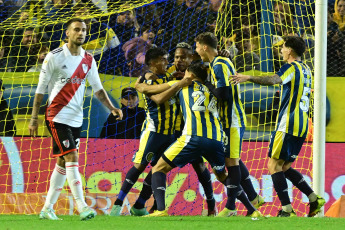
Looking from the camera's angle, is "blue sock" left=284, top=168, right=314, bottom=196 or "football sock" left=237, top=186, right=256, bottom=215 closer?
"football sock" left=237, top=186, right=256, bottom=215

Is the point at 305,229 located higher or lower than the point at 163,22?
lower

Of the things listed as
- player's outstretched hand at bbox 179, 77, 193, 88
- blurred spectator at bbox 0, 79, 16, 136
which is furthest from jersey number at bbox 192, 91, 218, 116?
blurred spectator at bbox 0, 79, 16, 136

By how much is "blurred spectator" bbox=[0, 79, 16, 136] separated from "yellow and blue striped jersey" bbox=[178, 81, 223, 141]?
3.33 meters

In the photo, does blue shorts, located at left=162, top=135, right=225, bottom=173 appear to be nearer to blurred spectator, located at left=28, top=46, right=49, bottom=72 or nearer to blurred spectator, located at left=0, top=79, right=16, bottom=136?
blurred spectator, located at left=0, top=79, right=16, bottom=136

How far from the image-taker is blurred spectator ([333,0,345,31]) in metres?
9.99

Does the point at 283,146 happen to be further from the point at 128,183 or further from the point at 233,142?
the point at 128,183

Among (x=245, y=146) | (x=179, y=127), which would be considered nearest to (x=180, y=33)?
(x=245, y=146)

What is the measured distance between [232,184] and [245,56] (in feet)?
10.2

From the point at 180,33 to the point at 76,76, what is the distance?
3.55 meters

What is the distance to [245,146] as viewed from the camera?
8312 mm

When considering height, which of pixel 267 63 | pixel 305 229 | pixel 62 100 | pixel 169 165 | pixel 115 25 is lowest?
pixel 305 229

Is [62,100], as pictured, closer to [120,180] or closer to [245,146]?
[120,180]

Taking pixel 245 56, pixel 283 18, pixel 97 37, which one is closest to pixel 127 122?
pixel 97 37

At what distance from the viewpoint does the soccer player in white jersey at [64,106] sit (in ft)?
19.5
